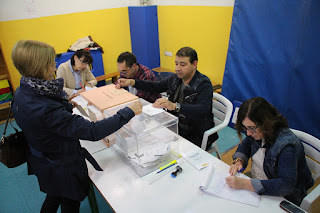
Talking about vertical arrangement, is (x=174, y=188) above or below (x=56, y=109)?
below

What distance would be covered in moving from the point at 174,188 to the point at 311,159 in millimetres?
1038

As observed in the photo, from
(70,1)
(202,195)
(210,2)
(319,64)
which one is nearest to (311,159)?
(202,195)

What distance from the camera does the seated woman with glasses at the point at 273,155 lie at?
127 centimetres

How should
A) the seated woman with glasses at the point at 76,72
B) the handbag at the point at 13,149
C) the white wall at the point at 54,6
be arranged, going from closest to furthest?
the handbag at the point at 13,149 < the seated woman with glasses at the point at 76,72 < the white wall at the point at 54,6

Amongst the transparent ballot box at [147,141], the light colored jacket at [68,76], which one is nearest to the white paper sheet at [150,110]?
the transparent ballot box at [147,141]

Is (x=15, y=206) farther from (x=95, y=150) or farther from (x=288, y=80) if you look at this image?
(x=288, y=80)

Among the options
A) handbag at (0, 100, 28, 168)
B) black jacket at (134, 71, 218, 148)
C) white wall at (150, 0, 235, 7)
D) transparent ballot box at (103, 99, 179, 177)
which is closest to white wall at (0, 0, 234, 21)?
white wall at (150, 0, 235, 7)

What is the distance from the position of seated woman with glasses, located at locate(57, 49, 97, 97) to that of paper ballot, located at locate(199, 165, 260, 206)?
6.59 feet

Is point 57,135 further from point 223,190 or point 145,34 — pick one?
point 145,34

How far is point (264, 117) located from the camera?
4.36ft

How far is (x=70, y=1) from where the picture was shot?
14.7 feet

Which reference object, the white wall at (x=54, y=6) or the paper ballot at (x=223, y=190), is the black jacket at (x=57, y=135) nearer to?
the paper ballot at (x=223, y=190)

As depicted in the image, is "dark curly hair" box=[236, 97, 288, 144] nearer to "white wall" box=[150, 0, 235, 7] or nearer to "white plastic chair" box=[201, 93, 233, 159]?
"white plastic chair" box=[201, 93, 233, 159]

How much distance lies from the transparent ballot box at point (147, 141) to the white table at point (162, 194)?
9 centimetres
